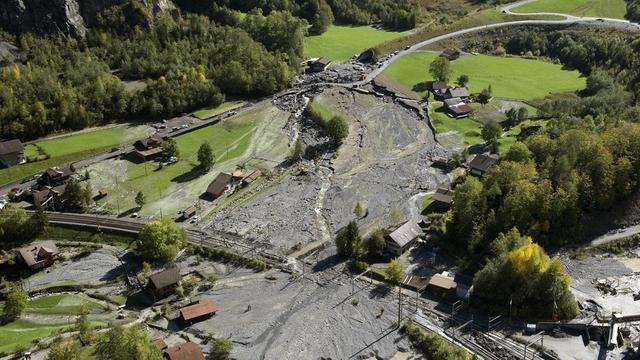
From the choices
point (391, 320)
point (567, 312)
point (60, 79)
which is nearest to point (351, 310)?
point (391, 320)

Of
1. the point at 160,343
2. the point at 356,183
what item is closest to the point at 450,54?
the point at 356,183

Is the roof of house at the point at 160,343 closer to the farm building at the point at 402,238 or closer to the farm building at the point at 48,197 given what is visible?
the farm building at the point at 402,238

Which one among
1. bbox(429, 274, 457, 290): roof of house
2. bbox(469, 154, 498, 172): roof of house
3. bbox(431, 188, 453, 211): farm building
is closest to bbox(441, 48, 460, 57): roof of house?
bbox(469, 154, 498, 172): roof of house

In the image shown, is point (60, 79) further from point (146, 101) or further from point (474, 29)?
point (474, 29)

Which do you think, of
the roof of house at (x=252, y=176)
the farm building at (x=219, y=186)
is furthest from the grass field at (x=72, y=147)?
the roof of house at (x=252, y=176)

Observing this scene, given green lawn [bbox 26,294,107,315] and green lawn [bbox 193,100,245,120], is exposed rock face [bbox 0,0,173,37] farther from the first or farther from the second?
green lawn [bbox 26,294,107,315]
